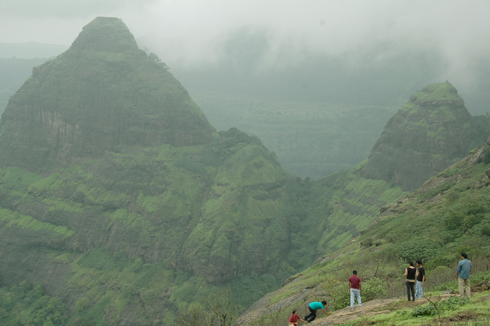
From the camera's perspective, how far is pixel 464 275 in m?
21.8

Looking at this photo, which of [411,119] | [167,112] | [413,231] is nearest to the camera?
[413,231]

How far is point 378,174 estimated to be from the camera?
427 feet

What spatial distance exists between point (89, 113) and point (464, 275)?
136123 millimetres

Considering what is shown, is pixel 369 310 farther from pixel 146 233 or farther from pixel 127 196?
pixel 127 196

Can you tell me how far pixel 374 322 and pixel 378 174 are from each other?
11355cm

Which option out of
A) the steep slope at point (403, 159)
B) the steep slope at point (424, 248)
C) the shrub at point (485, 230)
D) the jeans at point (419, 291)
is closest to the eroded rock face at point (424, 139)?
the steep slope at point (403, 159)

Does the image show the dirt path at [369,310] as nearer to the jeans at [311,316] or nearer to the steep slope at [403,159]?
the jeans at [311,316]

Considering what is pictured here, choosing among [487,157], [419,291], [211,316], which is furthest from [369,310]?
[487,157]

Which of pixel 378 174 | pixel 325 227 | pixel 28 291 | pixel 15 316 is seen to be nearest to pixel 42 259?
pixel 28 291

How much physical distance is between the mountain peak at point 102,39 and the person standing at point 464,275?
5931 inches

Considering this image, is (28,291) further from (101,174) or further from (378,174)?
(378,174)

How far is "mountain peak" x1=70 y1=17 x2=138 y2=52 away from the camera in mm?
149875

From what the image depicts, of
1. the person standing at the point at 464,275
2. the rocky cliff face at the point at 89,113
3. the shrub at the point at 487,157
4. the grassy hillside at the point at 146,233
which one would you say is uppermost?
the rocky cliff face at the point at 89,113

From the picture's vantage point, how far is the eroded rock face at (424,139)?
112938 millimetres
